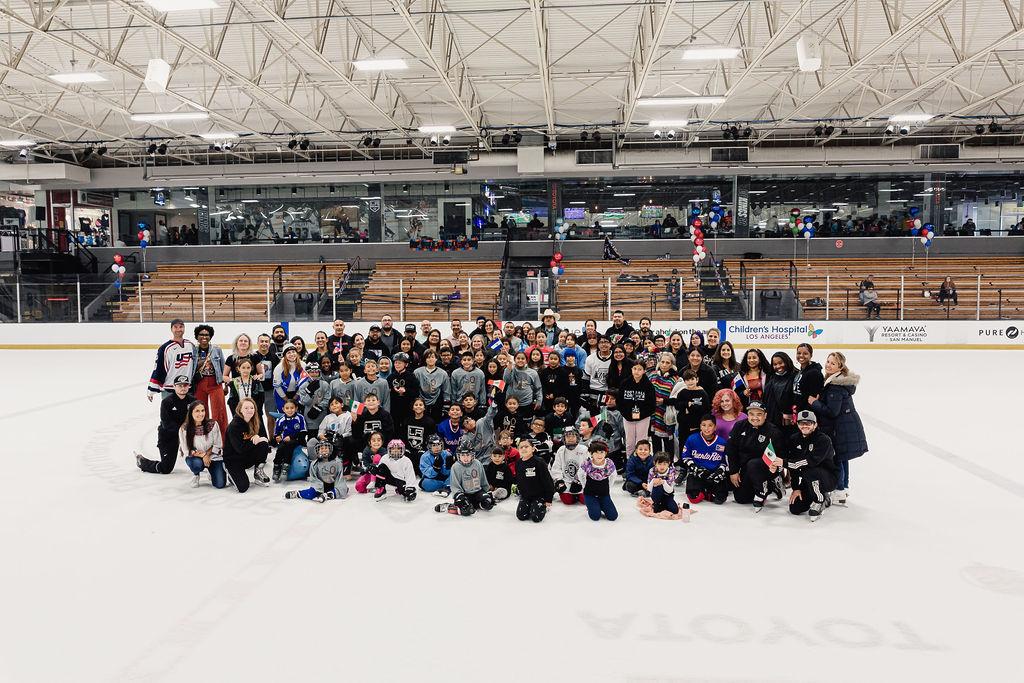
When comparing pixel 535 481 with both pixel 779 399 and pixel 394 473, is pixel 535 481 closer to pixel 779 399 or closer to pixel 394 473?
pixel 394 473

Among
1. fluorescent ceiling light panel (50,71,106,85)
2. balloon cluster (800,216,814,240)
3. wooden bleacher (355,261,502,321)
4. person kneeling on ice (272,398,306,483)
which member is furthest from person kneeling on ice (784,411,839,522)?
balloon cluster (800,216,814,240)

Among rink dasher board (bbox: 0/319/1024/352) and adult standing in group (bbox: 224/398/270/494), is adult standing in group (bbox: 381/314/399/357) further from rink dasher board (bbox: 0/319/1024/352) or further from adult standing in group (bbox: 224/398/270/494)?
rink dasher board (bbox: 0/319/1024/352)

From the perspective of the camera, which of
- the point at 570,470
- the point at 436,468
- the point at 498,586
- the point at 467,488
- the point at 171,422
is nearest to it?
the point at 498,586

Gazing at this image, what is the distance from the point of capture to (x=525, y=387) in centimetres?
726

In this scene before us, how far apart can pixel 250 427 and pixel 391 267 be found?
2000 centimetres

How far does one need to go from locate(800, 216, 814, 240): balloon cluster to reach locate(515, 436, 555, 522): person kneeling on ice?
70.2ft

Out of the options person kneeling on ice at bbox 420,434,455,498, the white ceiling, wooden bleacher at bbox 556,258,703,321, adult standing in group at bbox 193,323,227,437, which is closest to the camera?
person kneeling on ice at bbox 420,434,455,498

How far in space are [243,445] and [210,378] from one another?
1.45 metres

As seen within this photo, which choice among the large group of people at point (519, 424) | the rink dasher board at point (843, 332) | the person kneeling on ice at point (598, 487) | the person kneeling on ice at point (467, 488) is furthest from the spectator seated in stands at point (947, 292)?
the person kneeling on ice at point (467, 488)

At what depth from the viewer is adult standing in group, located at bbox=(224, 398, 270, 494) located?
6.50m

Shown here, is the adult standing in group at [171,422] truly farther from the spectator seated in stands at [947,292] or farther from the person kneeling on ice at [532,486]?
the spectator seated in stands at [947,292]

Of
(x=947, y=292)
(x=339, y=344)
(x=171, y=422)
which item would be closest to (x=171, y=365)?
(x=171, y=422)

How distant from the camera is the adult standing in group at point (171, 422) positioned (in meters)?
6.95

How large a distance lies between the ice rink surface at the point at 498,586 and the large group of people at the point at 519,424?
0.78 ft
